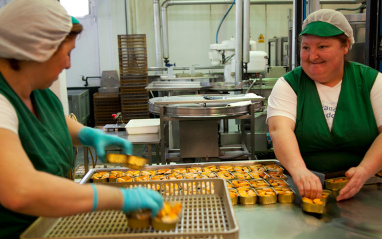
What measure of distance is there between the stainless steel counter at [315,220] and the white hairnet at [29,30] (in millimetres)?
793

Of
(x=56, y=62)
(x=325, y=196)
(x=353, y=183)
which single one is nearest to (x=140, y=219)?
(x=56, y=62)

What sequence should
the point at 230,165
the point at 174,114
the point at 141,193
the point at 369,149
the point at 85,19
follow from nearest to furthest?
the point at 141,193
the point at 369,149
the point at 230,165
the point at 174,114
the point at 85,19

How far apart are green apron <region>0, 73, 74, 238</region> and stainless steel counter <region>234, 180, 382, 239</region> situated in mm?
612

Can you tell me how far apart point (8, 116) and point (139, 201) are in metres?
0.37

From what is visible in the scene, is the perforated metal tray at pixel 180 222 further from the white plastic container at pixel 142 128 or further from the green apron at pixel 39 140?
the white plastic container at pixel 142 128

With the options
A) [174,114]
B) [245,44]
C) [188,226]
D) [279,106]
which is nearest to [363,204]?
[279,106]

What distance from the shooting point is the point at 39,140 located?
97 centimetres

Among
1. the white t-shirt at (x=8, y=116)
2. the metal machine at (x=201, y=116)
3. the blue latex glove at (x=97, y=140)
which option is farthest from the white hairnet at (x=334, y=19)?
the metal machine at (x=201, y=116)

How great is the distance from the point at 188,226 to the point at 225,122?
12.3 ft

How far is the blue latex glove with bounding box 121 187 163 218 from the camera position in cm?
88

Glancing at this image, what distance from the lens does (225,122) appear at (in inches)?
184

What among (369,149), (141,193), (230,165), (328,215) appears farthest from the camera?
(230,165)

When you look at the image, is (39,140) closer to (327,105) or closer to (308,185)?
(308,185)

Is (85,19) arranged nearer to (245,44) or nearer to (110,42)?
(110,42)
